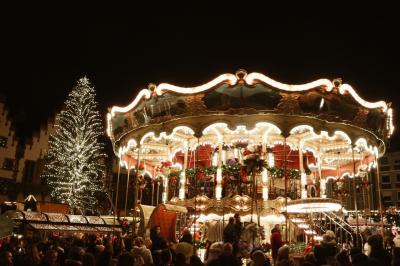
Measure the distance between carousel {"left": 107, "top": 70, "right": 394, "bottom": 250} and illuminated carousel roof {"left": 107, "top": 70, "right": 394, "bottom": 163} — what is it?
0.11ft

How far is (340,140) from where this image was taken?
18.5m

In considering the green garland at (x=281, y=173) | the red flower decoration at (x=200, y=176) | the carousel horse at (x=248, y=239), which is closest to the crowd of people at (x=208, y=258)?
the carousel horse at (x=248, y=239)

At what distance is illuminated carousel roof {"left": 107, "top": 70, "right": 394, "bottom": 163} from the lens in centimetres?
1337

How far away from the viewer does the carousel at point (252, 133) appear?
13.5 meters

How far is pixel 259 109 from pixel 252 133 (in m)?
4.51

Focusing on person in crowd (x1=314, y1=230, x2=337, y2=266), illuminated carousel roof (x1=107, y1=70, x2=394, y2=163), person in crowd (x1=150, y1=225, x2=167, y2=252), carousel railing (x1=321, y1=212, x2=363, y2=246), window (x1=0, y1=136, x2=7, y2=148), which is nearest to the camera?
person in crowd (x1=314, y1=230, x2=337, y2=266)

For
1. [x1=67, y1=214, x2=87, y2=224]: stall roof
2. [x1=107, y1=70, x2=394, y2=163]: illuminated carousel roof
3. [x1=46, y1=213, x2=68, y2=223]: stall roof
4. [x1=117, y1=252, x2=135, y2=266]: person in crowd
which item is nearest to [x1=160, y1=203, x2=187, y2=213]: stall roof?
[x1=107, y1=70, x2=394, y2=163]: illuminated carousel roof

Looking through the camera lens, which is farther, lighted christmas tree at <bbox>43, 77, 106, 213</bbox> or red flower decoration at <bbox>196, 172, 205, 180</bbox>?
lighted christmas tree at <bbox>43, 77, 106, 213</bbox>

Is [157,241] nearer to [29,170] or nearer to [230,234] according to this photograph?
[230,234]

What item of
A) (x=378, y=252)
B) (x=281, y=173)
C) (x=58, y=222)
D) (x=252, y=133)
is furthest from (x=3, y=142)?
(x=378, y=252)

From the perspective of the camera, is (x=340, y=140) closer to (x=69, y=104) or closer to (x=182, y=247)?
(x=182, y=247)

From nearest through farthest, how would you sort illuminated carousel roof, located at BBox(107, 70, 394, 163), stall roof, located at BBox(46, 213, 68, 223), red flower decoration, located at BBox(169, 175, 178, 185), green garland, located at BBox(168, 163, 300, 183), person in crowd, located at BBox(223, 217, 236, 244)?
person in crowd, located at BBox(223, 217, 236, 244) < illuminated carousel roof, located at BBox(107, 70, 394, 163) < green garland, located at BBox(168, 163, 300, 183) < stall roof, located at BBox(46, 213, 68, 223) < red flower decoration, located at BBox(169, 175, 178, 185)

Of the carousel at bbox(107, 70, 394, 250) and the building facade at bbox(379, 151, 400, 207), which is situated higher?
the building facade at bbox(379, 151, 400, 207)

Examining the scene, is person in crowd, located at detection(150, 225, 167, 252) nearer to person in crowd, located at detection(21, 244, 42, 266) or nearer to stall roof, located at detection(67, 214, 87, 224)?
person in crowd, located at detection(21, 244, 42, 266)
